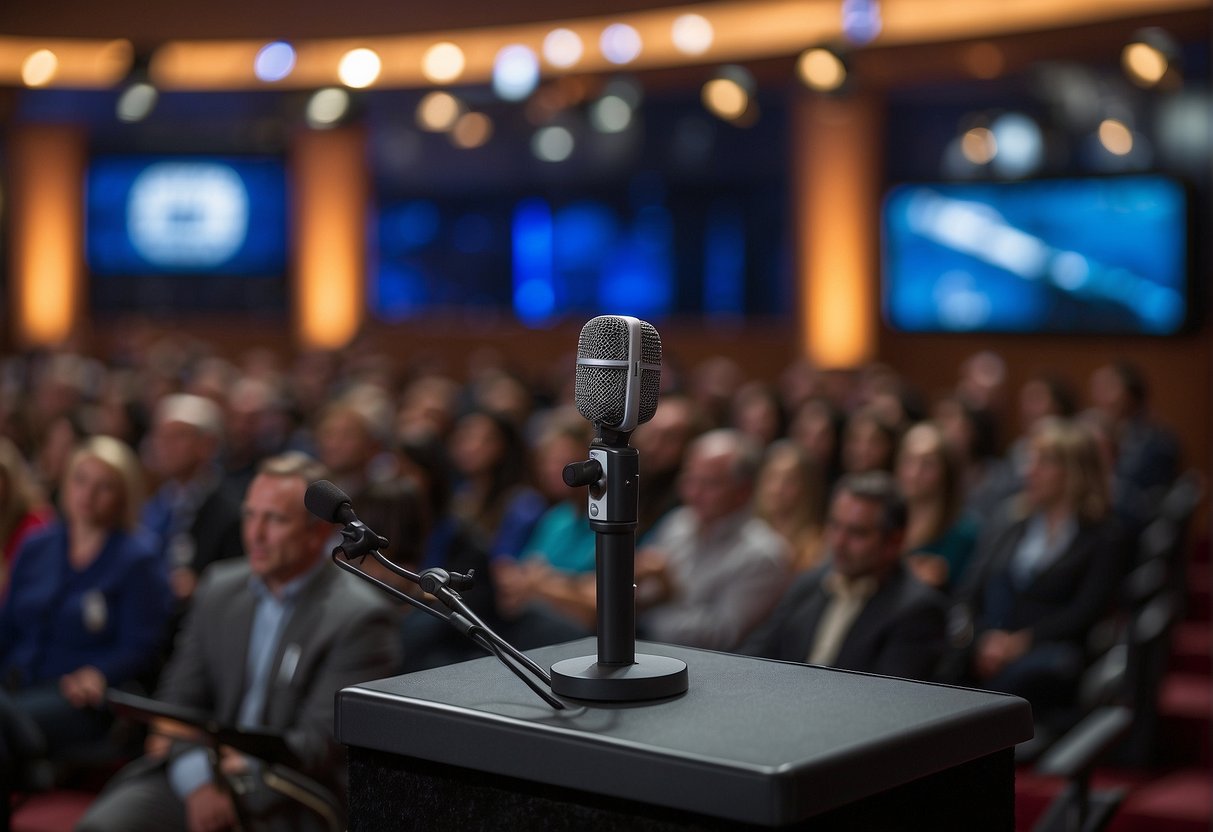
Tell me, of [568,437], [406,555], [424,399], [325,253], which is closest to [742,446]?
[568,437]

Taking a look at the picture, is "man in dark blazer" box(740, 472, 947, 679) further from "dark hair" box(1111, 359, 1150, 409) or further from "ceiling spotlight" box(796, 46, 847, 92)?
"ceiling spotlight" box(796, 46, 847, 92)

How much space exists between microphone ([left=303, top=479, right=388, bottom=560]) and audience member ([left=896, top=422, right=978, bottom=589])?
3.55m

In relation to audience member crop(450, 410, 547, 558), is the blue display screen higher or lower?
higher

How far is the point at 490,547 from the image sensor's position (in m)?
5.28

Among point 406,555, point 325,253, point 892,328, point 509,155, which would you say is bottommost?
point 406,555

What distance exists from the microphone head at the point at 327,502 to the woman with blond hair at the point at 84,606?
104 inches

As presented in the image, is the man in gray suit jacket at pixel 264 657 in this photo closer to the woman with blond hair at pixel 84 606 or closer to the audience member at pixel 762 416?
the woman with blond hair at pixel 84 606

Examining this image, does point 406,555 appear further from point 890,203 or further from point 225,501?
point 890,203

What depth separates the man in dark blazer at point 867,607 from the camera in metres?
3.27

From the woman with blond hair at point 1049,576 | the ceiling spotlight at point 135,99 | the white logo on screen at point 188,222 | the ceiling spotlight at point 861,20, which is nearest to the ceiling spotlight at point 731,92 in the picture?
the ceiling spotlight at point 861,20

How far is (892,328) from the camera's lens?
10.4m

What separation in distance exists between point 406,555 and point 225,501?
4.89ft

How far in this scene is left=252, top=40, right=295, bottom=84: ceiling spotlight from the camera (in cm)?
1019

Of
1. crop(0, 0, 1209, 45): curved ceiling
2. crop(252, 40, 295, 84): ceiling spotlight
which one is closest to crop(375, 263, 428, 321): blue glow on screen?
crop(252, 40, 295, 84): ceiling spotlight
